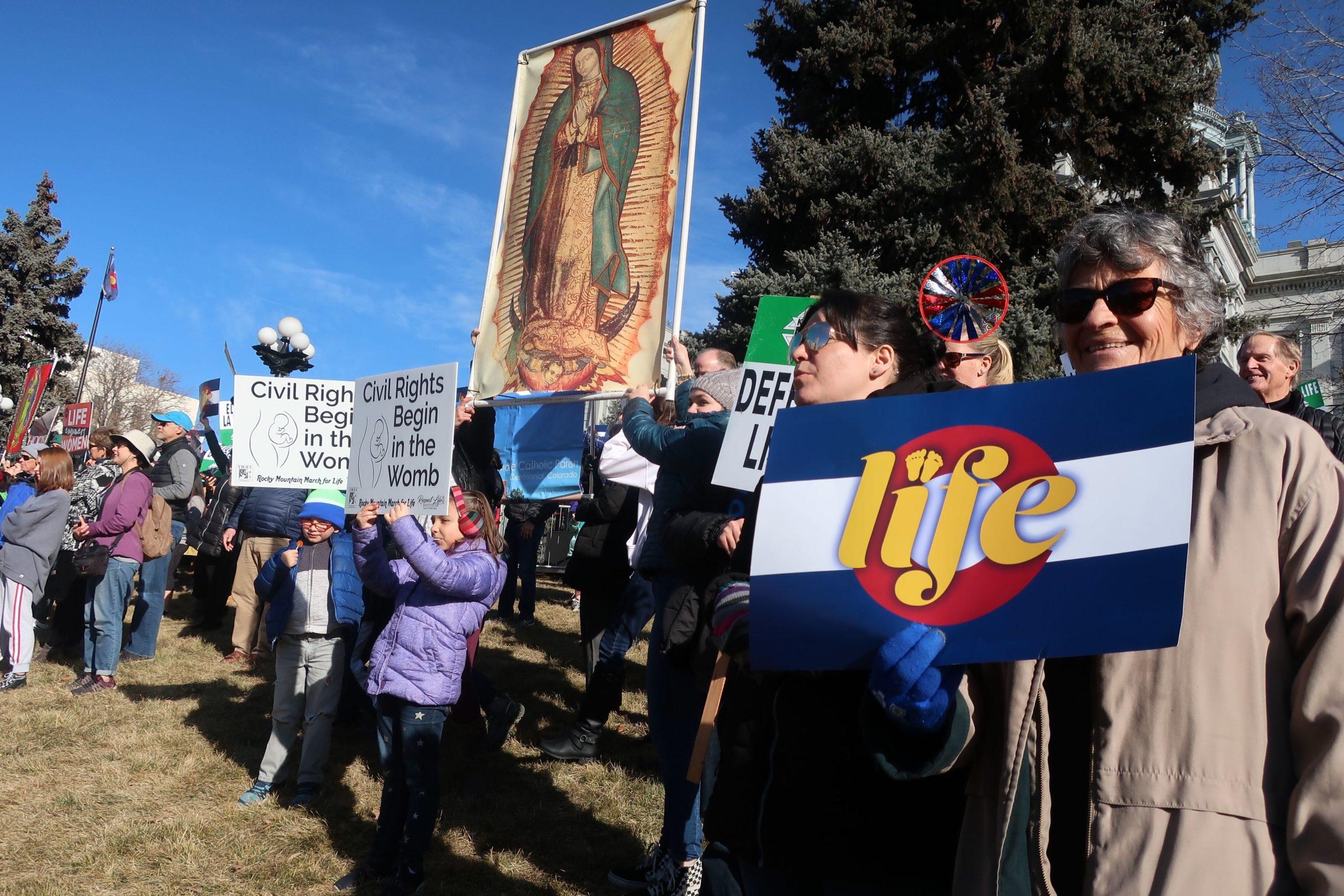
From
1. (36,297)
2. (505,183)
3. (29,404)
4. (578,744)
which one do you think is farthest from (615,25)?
(36,297)

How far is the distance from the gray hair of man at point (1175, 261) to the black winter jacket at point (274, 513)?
7.80 m

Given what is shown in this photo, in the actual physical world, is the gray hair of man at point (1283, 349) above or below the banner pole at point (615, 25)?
below

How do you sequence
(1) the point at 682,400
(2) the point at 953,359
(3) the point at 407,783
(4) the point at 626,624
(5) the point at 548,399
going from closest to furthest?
1. (2) the point at 953,359
2. (3) the point at 407,783
3. (1) the point at 682,400
4. (5) the point at 548,399
5. (4) the point at 626,624

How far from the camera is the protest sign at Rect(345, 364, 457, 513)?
13.2 ft

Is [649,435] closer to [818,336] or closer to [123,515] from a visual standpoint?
[818,336]

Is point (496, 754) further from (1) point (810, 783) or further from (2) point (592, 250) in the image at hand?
(1) point (810, 783)

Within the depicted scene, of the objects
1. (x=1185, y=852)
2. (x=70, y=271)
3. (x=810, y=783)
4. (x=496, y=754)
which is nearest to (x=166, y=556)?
(x=496, y=754)

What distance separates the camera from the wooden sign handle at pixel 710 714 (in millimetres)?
2518


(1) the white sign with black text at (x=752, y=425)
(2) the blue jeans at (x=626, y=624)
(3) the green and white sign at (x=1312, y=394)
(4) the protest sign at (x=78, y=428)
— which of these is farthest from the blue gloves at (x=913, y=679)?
(4) the protest sign at (x=78, y=428)

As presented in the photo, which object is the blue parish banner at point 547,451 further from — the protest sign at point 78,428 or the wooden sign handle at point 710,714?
the protest sign at point 78,428

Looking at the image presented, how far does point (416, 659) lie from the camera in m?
4.26

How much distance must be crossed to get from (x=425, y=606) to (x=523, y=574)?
526 cm

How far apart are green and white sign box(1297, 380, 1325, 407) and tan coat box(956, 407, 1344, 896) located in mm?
6900

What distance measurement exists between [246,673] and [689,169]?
5.94 meters
